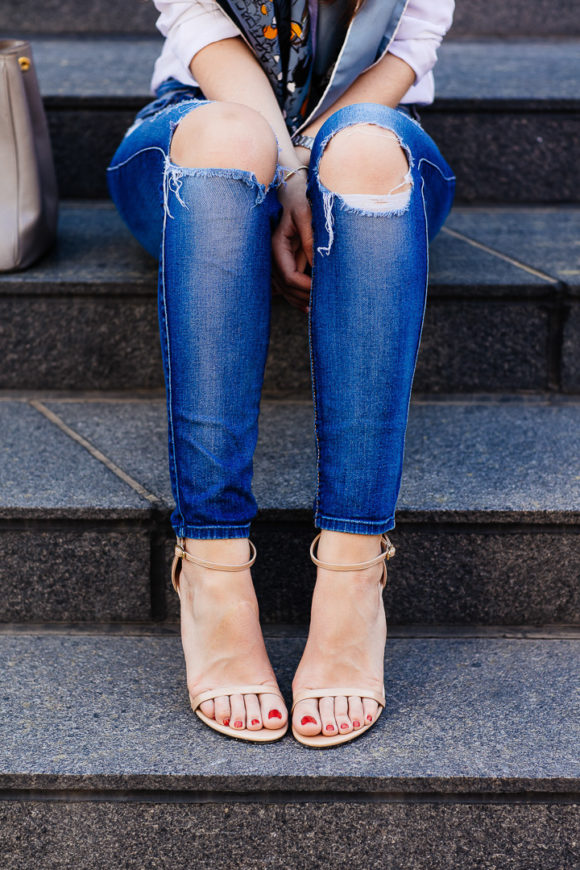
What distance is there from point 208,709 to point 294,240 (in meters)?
0.62

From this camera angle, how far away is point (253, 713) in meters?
1.06

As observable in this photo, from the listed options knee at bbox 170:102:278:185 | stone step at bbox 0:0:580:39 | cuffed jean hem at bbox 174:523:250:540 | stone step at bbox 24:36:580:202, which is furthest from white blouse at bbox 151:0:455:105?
stone step at bbox 0:0:580:39

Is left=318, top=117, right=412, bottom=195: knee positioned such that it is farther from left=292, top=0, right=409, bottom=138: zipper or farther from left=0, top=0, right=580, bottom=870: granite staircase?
left=0, top=0, right=580, bottom=870: granite staircase

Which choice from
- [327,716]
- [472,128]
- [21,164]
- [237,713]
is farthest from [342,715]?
[472,128]

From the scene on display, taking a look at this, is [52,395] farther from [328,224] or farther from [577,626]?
[577,626]

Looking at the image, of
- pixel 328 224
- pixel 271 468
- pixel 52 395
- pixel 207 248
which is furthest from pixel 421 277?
pixel 52 395

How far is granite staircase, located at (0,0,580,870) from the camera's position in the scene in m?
1.02

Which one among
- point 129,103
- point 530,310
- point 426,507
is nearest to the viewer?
point 426,507

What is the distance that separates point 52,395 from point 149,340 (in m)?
0.21

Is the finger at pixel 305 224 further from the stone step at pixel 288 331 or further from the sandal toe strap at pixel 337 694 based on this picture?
the sandal toe strap at pixel 337 694

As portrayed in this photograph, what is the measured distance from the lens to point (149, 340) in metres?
1.62

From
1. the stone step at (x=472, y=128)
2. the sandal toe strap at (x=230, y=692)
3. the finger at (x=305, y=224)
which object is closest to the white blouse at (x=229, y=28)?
the finger at (x=305, y=224)

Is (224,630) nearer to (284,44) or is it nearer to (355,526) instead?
(355,526)

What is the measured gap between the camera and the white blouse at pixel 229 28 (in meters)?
1.31
